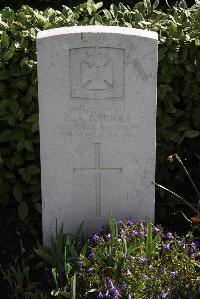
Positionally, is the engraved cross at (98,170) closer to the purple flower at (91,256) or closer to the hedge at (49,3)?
the purple flower at (91,256)

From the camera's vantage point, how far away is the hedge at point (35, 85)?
3896 mm

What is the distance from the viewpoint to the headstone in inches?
135

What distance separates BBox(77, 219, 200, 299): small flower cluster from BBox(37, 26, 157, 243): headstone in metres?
0.24

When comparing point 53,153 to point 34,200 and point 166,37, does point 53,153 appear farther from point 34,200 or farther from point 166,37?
point 166,37

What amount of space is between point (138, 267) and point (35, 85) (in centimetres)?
130

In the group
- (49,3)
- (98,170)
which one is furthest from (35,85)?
(49,3)

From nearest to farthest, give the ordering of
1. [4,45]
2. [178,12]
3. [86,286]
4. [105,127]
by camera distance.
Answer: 1. [86,286]
2. [105,127]
3. [4,45]
4. [178,12]

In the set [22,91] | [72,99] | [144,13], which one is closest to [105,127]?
[72,99]

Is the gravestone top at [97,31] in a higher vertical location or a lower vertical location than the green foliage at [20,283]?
higher

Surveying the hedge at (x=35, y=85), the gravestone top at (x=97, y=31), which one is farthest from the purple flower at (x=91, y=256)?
the gravestone top at (x=97, y=31)

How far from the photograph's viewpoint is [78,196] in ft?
12.5

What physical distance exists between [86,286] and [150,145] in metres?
0.89

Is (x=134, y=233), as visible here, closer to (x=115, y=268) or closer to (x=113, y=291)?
(x=115, y=268)

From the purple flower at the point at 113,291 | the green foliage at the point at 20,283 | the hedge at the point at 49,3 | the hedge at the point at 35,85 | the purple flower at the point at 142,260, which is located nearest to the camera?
the purple flower at the point at 113,291
